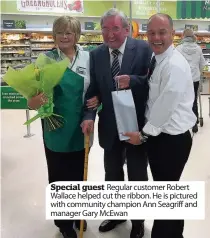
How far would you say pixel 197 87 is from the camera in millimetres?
5523

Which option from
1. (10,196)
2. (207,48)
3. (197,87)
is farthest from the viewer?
(207,48)

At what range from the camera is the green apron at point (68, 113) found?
1.93 metres

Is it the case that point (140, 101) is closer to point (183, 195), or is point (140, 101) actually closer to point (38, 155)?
point (183, 195)

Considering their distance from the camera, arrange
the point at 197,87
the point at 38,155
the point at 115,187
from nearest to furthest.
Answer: the point at 115,187 < the point at 38,155 < the point at 197,87

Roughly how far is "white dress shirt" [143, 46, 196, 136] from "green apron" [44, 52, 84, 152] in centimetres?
51

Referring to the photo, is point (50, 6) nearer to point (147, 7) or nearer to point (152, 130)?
point (147, 7)

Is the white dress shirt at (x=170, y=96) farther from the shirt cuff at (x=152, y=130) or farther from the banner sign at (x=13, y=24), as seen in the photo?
the banner sign at (x=13, y=24)

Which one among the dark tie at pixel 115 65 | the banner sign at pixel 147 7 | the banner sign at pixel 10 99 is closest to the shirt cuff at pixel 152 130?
the dark tie at pixel 115 65

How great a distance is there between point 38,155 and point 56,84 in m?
2.70

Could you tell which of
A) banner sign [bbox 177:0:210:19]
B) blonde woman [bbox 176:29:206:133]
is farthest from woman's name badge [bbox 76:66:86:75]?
banner sign [bbox 177:0:210:19]

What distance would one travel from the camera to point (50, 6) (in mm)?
10672

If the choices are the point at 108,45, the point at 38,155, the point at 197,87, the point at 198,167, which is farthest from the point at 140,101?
the point at 197,87

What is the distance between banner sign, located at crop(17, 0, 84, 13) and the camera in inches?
412

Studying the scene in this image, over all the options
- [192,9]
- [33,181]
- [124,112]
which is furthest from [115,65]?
[192,9]
